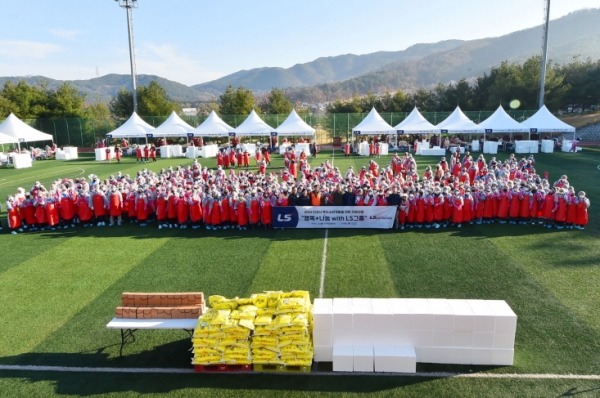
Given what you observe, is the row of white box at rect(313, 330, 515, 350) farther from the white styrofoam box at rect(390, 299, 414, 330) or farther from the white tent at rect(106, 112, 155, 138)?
the white tent at rect(106, 112, 155, 138)

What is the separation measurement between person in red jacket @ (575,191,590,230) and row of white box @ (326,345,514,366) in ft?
29.7

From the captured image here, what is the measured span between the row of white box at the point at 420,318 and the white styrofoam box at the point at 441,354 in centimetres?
36

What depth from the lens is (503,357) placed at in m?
7.00

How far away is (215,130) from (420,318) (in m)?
29.3

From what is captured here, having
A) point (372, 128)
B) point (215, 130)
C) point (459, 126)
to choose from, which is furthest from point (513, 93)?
point (215, 130)

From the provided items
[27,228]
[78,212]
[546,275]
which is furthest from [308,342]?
[27,228]

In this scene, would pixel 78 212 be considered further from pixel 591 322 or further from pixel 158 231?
pixel 591 322

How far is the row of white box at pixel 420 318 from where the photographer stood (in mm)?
6922

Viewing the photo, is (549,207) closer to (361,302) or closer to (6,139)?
(361,302)

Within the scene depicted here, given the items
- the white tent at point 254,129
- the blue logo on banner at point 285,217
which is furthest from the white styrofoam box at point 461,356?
the white tent at point 254,129

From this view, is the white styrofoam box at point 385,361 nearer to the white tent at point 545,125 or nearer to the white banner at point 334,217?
the white banner at point 334,217

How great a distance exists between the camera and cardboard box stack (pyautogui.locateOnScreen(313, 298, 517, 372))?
6.91 meters

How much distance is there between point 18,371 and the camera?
7.16 meters

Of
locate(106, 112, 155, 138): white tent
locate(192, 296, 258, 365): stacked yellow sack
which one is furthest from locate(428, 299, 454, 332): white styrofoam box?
locate(106, 112, 155, 138): white tent
